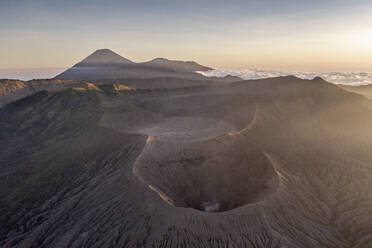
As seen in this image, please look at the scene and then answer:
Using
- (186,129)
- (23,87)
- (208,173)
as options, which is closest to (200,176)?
(208,173)

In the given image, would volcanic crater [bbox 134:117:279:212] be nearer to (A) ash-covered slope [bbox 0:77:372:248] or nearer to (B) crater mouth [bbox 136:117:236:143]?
(A) ash-covered slope [bbox 0:77:372:248]

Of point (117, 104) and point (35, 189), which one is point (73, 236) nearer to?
point (35, 189)

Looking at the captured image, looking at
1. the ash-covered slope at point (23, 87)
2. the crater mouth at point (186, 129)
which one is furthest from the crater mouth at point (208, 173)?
the ash-covered slope at point (23, 87)

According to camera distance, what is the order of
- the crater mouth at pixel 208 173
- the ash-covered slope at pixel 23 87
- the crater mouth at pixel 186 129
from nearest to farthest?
the crater mouth at pixel 208 173
the crater mouth at pixel 186 129
the ash-covered slope at pixel 23 87

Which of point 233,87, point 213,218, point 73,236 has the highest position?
point 233,87

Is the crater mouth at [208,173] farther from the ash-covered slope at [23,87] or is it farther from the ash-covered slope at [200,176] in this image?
the ash-covered slope at [23,87]

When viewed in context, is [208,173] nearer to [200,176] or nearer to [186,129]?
[200,176]

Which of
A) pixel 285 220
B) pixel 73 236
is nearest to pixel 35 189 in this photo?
pixel 73 236
